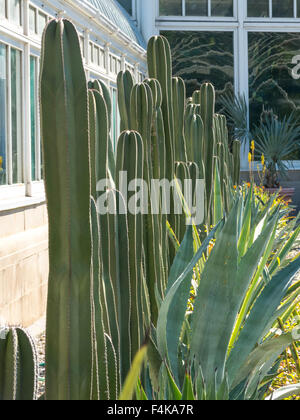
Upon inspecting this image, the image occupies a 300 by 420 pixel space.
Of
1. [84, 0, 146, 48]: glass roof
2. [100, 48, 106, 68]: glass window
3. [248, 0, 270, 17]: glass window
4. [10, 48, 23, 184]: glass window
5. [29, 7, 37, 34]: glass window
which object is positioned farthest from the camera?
[248, 0, 270, 17]: glass window

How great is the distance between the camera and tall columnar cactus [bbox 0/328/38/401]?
1.27 metres

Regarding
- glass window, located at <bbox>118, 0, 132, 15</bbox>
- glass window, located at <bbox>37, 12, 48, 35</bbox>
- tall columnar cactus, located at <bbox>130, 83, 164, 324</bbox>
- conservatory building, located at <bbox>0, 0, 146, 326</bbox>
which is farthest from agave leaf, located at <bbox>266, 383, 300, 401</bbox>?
glass window, located at <bbox>118, 0, 132, 15</bbox>

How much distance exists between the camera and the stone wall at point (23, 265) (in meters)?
4.23

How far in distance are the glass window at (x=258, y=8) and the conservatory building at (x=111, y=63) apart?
0.06 feet

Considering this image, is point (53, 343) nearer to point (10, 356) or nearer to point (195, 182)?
point (10, 356)

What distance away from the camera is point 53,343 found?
4.35 ft

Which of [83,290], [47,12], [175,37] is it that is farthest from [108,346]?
[175,37]

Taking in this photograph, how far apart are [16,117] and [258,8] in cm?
873

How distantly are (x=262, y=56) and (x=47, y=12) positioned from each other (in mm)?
7721

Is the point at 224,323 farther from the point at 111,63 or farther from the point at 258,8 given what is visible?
the point at 258,8

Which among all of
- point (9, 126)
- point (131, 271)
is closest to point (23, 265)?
point (9, 126)

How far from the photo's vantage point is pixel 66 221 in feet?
4.28

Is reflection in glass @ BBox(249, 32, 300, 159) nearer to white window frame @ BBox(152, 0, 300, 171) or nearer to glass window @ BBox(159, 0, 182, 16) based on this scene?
white window frame @ BBox(152, 0, 300, 171)

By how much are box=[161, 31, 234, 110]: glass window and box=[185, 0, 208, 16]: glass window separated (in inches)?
14.0
